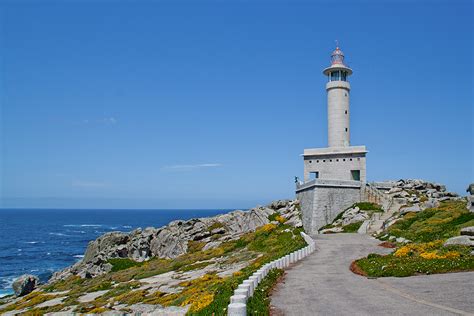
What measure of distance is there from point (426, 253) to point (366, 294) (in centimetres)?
903

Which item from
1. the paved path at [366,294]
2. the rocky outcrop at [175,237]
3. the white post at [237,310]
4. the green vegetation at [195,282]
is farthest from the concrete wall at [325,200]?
the white post at [237,310]

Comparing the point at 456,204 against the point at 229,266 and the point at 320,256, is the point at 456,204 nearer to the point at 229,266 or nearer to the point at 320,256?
the point at 320,256

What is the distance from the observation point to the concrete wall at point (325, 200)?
48906 mm

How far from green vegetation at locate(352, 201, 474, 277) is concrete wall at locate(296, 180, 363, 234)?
447 inches

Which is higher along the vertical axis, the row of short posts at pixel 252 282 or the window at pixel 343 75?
the window at pixel 343 75

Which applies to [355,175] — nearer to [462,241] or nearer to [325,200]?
[325,200]

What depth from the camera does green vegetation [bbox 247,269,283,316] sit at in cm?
1446

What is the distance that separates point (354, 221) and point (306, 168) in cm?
1358

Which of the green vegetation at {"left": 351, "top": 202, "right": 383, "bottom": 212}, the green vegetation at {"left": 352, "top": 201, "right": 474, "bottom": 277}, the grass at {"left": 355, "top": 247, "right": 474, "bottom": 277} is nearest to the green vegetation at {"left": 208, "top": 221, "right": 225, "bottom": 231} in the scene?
the green vegetation at {"left": 351, "top": 202, "right": 383, "bottom": 212}

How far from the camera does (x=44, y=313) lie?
95.3 ft

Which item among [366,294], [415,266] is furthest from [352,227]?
[366,294]

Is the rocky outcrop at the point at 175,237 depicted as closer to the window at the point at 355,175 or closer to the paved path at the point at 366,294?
the window at the point at 355,175

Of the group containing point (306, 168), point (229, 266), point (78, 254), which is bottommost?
point (78, 254)

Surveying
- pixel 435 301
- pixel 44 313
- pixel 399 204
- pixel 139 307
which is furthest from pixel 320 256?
pixel 399 204
